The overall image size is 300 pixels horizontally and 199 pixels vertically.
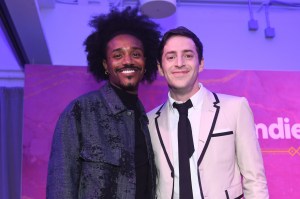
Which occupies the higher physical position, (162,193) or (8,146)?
(8,146)

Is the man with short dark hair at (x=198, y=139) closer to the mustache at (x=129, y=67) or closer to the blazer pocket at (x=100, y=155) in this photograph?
the mustache at (x=129, y=67)

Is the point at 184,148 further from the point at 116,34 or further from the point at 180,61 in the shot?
the point at 116,34

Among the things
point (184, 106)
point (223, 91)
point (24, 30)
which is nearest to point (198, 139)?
point (184, 106)

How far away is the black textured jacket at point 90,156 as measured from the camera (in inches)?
69.2

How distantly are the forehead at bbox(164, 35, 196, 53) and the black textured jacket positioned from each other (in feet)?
1.74

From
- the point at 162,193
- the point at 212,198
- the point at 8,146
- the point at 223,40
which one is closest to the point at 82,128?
the point at 162,193

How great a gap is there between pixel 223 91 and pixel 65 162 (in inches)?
92.4

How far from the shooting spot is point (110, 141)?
74.7 inches

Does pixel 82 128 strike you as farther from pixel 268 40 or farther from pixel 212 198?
pixel 268 40

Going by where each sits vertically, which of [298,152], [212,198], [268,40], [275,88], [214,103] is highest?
[268,40]

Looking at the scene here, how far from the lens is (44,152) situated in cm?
347

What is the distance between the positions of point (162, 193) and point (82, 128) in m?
0.55

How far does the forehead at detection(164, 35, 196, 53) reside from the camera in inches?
85.4

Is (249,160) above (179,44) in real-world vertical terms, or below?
below
